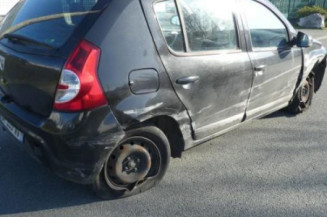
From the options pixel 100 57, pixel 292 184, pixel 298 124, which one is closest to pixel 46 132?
pixel 100 57

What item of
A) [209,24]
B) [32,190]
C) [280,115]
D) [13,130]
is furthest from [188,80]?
[280,115]

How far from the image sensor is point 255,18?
3568mm

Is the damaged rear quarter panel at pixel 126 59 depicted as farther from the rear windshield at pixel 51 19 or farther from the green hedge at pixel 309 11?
the green hedge at pixel 309 11

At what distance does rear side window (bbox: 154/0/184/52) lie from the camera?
2.71 meters

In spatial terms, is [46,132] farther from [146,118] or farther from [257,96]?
[257,96]

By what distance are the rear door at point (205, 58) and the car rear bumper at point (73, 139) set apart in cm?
67

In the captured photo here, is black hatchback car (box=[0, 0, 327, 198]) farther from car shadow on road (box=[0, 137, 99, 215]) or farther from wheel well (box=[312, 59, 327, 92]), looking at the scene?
wheel well (box=[312, 59, 327, 92])

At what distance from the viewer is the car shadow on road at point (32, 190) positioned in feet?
9.18

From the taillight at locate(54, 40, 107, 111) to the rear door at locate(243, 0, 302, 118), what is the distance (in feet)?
5.57

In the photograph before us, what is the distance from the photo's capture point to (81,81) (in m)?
2.35

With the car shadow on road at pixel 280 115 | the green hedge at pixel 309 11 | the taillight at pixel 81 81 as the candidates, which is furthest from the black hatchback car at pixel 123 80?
the green hedge at pixel 309 11

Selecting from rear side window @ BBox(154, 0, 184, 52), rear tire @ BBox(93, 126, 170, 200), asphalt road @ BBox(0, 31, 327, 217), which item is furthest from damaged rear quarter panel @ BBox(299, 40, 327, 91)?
rear tire @ BBox(93, 126, 170, 200)

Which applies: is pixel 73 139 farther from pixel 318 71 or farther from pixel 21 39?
pixel 318 71

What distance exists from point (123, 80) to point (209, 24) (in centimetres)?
107
